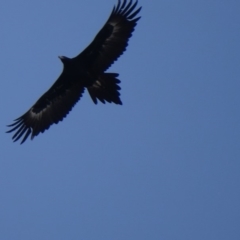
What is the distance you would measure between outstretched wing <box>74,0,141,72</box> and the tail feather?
50cm

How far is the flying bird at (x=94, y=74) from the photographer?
21.5 metres

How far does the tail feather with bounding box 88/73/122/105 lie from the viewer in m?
21.2

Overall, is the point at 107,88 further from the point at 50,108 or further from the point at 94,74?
the point at 50,108

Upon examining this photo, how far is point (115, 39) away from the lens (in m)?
22.0

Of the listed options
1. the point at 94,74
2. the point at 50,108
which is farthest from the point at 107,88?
the point at 50,108

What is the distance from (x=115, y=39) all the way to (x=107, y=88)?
1381mm

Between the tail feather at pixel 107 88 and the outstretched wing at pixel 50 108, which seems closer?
the tail feather at pixel 107 88

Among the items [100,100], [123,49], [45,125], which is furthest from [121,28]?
[45,125]

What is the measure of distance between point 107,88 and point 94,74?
702 millimetres

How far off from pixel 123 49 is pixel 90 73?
0.95 meters

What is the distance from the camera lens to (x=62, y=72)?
74.4 ft

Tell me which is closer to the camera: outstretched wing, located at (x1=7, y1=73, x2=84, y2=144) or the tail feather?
the tail feather

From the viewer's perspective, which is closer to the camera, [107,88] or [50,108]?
[107,88]

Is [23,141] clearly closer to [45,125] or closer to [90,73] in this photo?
[45,125]
